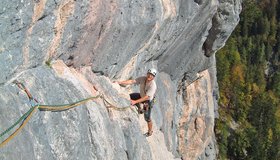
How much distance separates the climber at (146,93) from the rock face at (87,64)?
28 cm

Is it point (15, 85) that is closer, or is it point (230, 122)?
point (15, 85)

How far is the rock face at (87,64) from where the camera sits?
847 centimetres

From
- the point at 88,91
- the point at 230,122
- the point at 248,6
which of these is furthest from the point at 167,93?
the point at 248,6

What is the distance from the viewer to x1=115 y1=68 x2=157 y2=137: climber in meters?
13.3

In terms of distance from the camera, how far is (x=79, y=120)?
Result: 32.6 feet

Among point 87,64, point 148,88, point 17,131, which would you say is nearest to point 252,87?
point 148,88

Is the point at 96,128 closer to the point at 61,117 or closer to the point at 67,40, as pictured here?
the point at 61,117

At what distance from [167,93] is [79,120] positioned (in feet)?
36.7

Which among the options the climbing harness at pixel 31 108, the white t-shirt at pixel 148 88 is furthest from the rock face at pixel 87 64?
the white t-shirt at pixel 148 88

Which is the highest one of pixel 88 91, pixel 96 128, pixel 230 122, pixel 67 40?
pixel 67 40

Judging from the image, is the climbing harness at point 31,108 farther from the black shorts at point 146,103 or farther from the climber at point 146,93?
the black shorts at point 146,103

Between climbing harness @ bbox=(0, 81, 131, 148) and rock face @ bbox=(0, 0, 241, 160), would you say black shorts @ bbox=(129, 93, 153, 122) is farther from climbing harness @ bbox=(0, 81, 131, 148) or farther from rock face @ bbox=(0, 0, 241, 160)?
climbing harness @ bbox=(0, 81, 131, 148)

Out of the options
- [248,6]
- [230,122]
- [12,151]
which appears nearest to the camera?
[12,151]

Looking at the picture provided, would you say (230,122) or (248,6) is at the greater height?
(248,6)
